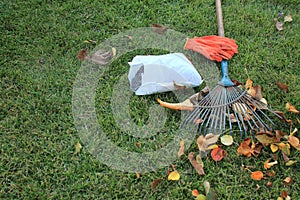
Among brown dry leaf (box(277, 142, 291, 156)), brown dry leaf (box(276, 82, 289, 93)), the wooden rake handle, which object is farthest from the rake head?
the wooden rake handle

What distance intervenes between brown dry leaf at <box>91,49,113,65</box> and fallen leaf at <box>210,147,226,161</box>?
0.98m

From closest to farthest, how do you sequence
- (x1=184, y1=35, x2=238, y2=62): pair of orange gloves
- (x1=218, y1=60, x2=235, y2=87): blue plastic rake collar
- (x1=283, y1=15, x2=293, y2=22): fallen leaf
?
(x1=218, y1=60, x2=235, y2=87): blue plastic rake collar, (x1=184, y1=35, x2=238, y2=62): pair of orange gloves, (x1=283, y1=15, x2=293, y2=22): fallen leaf

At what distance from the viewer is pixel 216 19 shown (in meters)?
2.98

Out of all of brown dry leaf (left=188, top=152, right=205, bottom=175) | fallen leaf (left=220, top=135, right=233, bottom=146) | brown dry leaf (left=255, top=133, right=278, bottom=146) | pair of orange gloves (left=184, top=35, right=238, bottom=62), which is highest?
pair of orange gloves (left=184, top=35, right=238, bottom=62)

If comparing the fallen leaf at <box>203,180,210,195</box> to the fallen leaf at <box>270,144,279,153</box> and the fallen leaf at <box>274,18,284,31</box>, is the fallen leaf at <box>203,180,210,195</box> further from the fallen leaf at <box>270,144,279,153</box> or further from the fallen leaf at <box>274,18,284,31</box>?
the fallen leaf at <box>274,18,284,31</box>

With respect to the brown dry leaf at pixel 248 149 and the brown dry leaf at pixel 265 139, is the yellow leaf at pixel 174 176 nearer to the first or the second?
the brown dry leaf at pixel 248 149

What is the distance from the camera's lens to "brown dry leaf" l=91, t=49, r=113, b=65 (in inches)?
106

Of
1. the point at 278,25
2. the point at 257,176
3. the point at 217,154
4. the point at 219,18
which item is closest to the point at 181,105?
the point at 217,154

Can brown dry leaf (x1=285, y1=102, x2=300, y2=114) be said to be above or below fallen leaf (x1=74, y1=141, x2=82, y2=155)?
above

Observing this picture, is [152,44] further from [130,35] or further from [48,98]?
[48,98]

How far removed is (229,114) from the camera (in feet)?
7.73

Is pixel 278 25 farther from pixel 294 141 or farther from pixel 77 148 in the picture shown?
pixel 77 148

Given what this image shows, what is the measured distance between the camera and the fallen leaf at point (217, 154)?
2225mm

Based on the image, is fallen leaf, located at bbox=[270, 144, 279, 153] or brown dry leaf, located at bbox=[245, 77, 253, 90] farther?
brown dry leaf, located at bbox=[245, 77, 253, 90]
